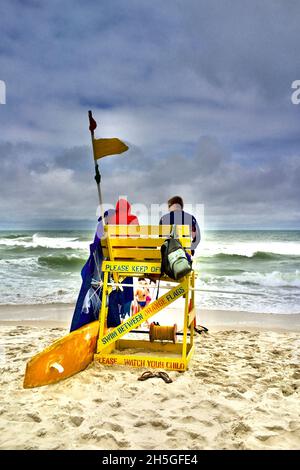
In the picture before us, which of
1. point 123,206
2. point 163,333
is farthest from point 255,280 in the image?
point 123,206

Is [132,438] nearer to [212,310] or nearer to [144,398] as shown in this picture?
[144,398]

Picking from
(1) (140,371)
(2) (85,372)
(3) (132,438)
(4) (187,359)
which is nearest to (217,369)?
(4) (187,359)

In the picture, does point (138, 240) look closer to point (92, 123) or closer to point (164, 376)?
point (92, 123)

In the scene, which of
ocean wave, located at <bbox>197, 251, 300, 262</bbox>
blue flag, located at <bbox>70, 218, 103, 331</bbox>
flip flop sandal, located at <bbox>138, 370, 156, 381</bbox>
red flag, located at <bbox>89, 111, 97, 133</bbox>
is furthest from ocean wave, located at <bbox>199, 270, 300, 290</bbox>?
red flag, located at <bbox>89, 111, 97, 133</bbox>

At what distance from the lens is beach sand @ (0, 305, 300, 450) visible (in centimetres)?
319

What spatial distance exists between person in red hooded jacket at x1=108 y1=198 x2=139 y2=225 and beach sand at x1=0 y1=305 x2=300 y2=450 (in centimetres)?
173

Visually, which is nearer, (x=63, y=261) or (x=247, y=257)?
(x=63, y=261)

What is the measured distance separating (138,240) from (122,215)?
41 cm

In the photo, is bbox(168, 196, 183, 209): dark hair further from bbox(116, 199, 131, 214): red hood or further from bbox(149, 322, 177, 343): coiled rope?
bbox(149, 322, 177, 343): coiled rope

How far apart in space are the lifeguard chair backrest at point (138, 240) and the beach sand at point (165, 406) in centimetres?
133

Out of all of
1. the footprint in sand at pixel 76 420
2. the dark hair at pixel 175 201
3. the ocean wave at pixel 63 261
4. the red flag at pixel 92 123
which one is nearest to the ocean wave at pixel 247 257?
the ocean wave at pixel 63 261

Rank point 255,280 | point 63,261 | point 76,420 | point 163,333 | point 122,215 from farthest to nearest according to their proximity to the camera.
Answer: point 63,261
point 255,280
point 163,333
point 122,215
point 76,420

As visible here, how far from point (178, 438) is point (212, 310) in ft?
21.2

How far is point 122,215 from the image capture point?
5.11 meters
